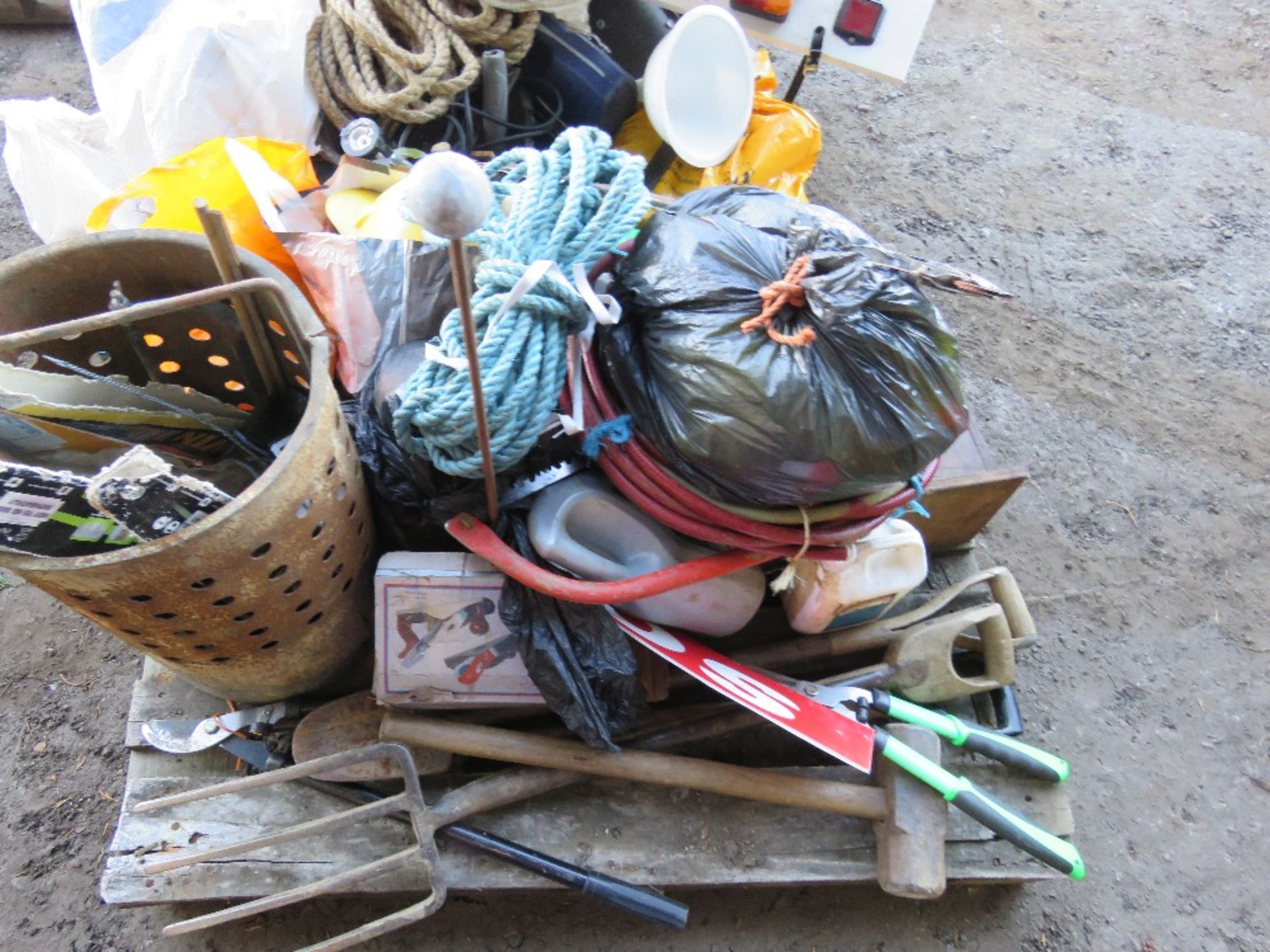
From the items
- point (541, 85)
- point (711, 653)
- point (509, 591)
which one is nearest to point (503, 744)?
point (509, 591)

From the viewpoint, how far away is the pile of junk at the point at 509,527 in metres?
1.22

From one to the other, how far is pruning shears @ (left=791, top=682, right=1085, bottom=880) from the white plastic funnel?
49.7 inches

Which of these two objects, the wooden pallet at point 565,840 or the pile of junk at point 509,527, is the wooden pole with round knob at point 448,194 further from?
the wooden pallet at point 565,840

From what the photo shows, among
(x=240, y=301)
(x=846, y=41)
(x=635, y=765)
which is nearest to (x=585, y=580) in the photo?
(x=635, y=765)

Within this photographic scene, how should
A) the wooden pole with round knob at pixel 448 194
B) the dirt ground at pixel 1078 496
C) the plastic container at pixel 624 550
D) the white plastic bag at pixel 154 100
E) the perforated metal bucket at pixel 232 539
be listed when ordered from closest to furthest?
the wooden pole with round knob at pixel 448 194
the perforated metal bucket at pixel 232 539
the plastic container at pixel 624 550
the dirt ground at pixel 1078 496
the white plastic bag at pixel 154 100

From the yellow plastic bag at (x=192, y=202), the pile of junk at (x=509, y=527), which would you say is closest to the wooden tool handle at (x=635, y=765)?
the pile of junk at (x=509, y=527)

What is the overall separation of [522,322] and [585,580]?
16.3 inches

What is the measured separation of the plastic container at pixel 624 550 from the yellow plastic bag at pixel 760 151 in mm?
1110

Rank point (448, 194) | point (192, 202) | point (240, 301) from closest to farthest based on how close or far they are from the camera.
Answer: point (448, 194)
point (240, 301)
point (192, 202)

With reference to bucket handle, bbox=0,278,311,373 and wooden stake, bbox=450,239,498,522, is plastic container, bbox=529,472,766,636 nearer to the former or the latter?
wooden stake, bbox=450,239,498,522

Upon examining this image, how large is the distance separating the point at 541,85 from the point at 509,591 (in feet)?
4.64

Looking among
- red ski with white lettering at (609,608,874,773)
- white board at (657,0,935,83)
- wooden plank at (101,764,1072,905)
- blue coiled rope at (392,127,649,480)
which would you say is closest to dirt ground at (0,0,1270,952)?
wooden plank at (101,764,1072,905)

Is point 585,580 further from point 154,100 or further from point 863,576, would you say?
point 154,100

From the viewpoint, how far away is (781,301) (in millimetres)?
1209
